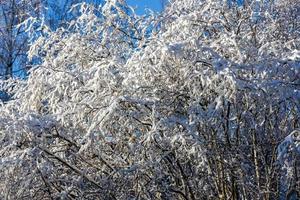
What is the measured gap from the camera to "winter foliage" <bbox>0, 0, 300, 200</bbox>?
3922mm

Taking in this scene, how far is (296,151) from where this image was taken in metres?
3.66

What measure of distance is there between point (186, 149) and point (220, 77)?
652mm

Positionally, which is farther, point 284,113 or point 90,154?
point 90,154

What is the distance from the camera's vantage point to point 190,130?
3.86 metres

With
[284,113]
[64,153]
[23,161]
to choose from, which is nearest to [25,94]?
[64,153]

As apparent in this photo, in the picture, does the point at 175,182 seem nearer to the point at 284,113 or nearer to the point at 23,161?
the point at 284,113

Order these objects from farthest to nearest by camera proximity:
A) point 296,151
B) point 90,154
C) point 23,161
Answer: point 90,154, point 23,161, point 296,151

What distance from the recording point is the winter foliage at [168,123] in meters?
3.92

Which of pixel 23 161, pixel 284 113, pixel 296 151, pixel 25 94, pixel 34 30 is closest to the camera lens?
pixel 296 151

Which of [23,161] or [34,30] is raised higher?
[34,30]

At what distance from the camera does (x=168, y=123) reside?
3.96 metres

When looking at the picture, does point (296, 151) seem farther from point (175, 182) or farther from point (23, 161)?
point (23, 161)

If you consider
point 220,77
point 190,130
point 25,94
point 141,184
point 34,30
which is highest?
point 34,30

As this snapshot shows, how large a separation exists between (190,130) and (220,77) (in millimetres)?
456
